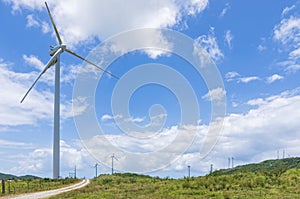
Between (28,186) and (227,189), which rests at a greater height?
(227,189)

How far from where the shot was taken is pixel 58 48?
67.2 m

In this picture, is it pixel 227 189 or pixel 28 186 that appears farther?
pixel 28 186

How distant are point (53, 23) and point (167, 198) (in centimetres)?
4862

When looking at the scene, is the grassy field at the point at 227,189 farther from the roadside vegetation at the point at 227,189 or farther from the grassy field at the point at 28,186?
the grassy field at the point at 28,186

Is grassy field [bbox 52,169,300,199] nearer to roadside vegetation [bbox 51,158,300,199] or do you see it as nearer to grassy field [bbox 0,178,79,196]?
roadside vegetation [bbox 51,158,300,199]

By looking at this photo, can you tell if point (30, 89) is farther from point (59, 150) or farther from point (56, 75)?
point (59, 150)

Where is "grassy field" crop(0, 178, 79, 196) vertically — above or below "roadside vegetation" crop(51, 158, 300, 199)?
below

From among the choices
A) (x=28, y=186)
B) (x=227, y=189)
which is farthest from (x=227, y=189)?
(x=28, y=186)

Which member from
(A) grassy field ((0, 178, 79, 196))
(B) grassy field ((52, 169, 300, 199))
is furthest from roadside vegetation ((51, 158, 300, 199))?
(A) grassy field ((0, 178, 79, 196))

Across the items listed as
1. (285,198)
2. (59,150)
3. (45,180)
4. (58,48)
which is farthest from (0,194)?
(58,48)

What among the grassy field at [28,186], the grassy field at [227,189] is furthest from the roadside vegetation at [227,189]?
the grassy field at [28,186]

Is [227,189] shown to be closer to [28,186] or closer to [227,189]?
[227,189]

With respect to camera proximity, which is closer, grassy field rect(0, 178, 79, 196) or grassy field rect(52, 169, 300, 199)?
grassy field rect(52, 169, 300, 199)

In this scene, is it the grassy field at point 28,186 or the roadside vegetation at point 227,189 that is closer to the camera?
the roadside vegetation at point 227,189
